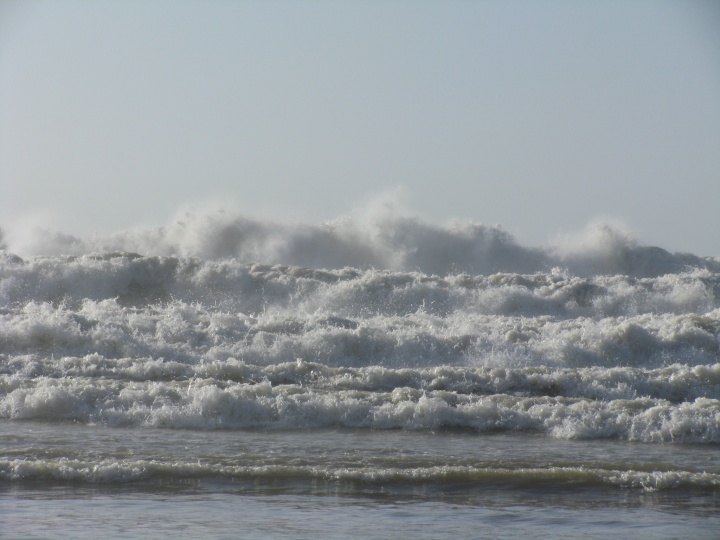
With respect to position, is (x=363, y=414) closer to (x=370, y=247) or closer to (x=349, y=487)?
(x=349, y=487)

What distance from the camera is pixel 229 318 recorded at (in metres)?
14.5

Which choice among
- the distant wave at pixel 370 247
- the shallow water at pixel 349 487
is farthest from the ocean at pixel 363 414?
the distant wave at pixel 370 247

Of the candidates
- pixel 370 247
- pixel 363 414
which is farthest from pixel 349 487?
pixel 370 247

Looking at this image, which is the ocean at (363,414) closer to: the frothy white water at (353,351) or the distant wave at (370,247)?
the frothy white water at (353,351)

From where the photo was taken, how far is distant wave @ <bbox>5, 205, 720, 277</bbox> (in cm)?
2680

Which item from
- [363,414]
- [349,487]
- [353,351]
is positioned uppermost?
[353,351]

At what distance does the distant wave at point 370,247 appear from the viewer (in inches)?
1055

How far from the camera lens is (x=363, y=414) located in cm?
995

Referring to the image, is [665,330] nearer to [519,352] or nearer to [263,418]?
[519,352]

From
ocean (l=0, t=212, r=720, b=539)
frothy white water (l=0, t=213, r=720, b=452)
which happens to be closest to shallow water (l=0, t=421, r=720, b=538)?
ocean (l=0, t=212, r=720, b=539)

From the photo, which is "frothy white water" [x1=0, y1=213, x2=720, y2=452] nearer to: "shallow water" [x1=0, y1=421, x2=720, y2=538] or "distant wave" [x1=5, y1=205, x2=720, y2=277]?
"shallow water" [x1=0, y1=421, x2=720, y2=538]

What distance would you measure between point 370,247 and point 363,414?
17.6 meters

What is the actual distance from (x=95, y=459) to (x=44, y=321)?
631cm

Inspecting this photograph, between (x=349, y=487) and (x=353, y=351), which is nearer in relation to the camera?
(x=349, y=487)
